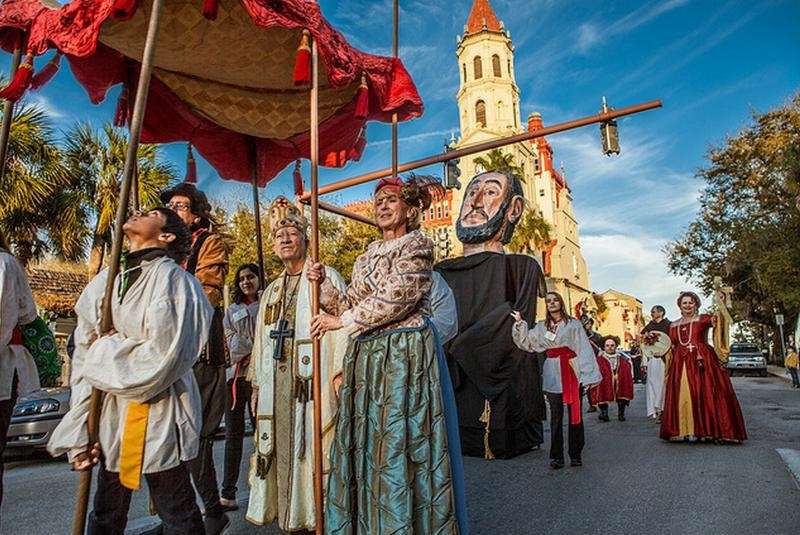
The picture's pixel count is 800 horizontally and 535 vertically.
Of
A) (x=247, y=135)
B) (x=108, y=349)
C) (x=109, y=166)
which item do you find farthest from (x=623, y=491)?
(x=109, y=166)

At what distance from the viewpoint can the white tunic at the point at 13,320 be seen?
3.05m

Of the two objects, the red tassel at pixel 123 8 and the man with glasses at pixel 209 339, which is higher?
the red tassel at pixel 123 8

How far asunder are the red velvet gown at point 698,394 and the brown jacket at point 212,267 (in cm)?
628

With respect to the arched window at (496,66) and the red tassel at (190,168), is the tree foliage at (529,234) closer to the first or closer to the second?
the arched window at (496,66)

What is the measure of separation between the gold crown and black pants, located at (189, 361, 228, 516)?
1047 mm

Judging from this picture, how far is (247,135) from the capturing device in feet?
17.9

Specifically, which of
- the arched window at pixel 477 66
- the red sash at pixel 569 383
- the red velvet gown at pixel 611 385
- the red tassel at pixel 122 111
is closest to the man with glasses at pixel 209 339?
the red tassel at pixel 122 111

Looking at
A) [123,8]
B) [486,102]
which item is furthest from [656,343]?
[486,102]

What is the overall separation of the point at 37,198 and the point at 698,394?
12795mm

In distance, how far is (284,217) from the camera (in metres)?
3.98

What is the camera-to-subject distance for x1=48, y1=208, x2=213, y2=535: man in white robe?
8.09 feet

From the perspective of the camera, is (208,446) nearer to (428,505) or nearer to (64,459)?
(428,505)

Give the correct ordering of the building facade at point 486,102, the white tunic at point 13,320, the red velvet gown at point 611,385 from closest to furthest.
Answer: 1. the white tunic at point 13,320
2. the red velvet gown at point 611,385
3. the building facade at point 486,102

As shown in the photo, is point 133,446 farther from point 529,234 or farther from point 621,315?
point 621,315
